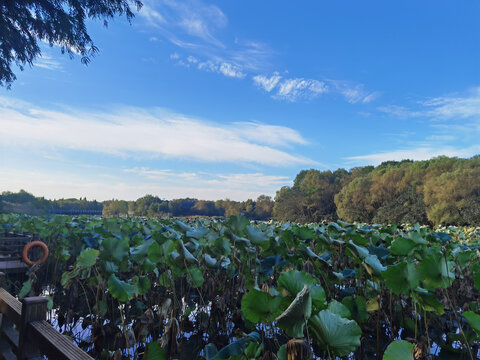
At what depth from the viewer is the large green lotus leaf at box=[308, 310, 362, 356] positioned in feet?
3.51

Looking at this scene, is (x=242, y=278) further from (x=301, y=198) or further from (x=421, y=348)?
(x=301, y=198)

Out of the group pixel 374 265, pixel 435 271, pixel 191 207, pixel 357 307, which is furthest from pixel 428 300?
pixel 191 207

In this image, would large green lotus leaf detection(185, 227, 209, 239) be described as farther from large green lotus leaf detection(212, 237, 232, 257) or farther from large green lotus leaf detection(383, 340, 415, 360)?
large green lotus leaf detection(383, 340, 415, 360)

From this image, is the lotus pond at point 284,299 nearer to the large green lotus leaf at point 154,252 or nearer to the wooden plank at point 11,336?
the large green lotus leaf at point 154,252

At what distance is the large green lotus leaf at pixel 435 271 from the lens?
166 centimetres

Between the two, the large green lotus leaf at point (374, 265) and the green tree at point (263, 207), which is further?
the green tree at point (263, 207)

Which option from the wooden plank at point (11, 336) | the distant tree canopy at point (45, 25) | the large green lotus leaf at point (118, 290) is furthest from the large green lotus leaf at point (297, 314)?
the distant tree canopy at point (45, 25)

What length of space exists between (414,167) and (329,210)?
987 cm

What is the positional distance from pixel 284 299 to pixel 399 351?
0.41m

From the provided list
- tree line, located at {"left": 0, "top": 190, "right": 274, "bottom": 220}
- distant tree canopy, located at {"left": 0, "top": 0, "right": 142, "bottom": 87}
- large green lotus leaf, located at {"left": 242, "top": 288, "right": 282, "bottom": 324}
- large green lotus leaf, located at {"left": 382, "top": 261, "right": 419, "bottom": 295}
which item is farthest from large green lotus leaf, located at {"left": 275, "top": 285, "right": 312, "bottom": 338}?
tree line, located at {"left": 0, "top": 190, "right": 274, "bottom": 220}

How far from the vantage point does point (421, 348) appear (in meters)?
1.63

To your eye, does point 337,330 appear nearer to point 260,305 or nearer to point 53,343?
point 260,305

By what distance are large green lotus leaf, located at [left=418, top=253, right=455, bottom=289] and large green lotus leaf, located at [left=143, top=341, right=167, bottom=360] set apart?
125cm

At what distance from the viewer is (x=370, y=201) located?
31.3 meters
